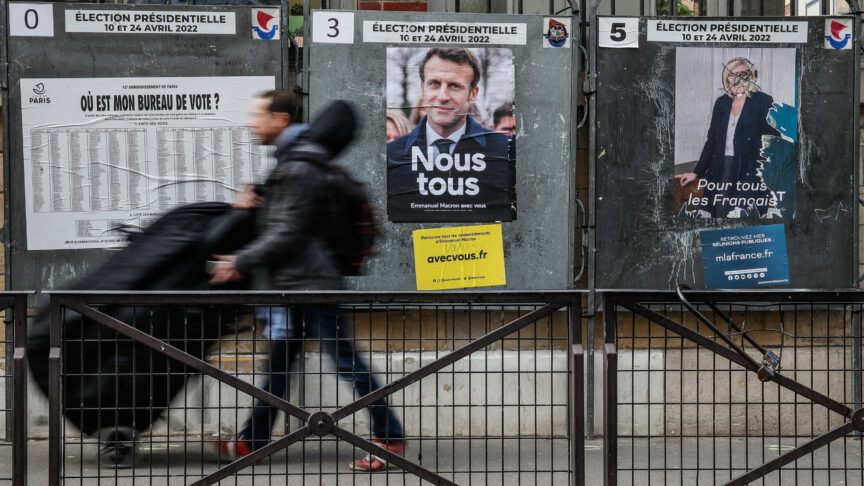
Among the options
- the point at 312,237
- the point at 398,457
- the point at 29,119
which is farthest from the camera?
the point at 29,119

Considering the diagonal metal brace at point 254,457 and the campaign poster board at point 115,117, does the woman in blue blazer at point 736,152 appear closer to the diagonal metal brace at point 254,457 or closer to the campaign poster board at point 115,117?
the campaign poster board at point 115,117

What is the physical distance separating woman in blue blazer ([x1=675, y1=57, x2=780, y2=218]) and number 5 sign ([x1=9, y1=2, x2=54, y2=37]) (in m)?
3.98

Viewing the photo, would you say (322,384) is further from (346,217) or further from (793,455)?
(793,455)

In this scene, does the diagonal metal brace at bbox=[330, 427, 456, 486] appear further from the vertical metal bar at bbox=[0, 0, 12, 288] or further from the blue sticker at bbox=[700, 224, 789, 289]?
the vertical metal bar at bbox=[0, 0, 12, 288]

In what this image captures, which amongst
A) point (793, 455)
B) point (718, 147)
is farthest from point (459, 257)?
point (793, 455)

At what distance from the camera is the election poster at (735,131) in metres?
6.41

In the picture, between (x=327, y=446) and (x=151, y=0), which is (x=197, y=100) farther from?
(x=327, y=446)

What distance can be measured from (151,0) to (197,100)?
0.74 meters

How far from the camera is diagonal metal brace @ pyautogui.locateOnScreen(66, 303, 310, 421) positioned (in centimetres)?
416

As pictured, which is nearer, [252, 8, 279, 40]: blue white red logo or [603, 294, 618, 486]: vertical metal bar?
[603, 294, 618, 486]: vertical metal bar

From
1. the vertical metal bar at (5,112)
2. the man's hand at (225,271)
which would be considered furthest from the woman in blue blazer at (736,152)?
the vertical metal bar at (5,112)

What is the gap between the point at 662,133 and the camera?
643 centimetres

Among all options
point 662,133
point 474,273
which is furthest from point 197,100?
point 662,133

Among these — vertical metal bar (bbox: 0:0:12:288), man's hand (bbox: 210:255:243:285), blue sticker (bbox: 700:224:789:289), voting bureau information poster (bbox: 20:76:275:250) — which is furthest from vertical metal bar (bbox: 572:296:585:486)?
vertical metal bar (bbox: 0:0:12:288)
